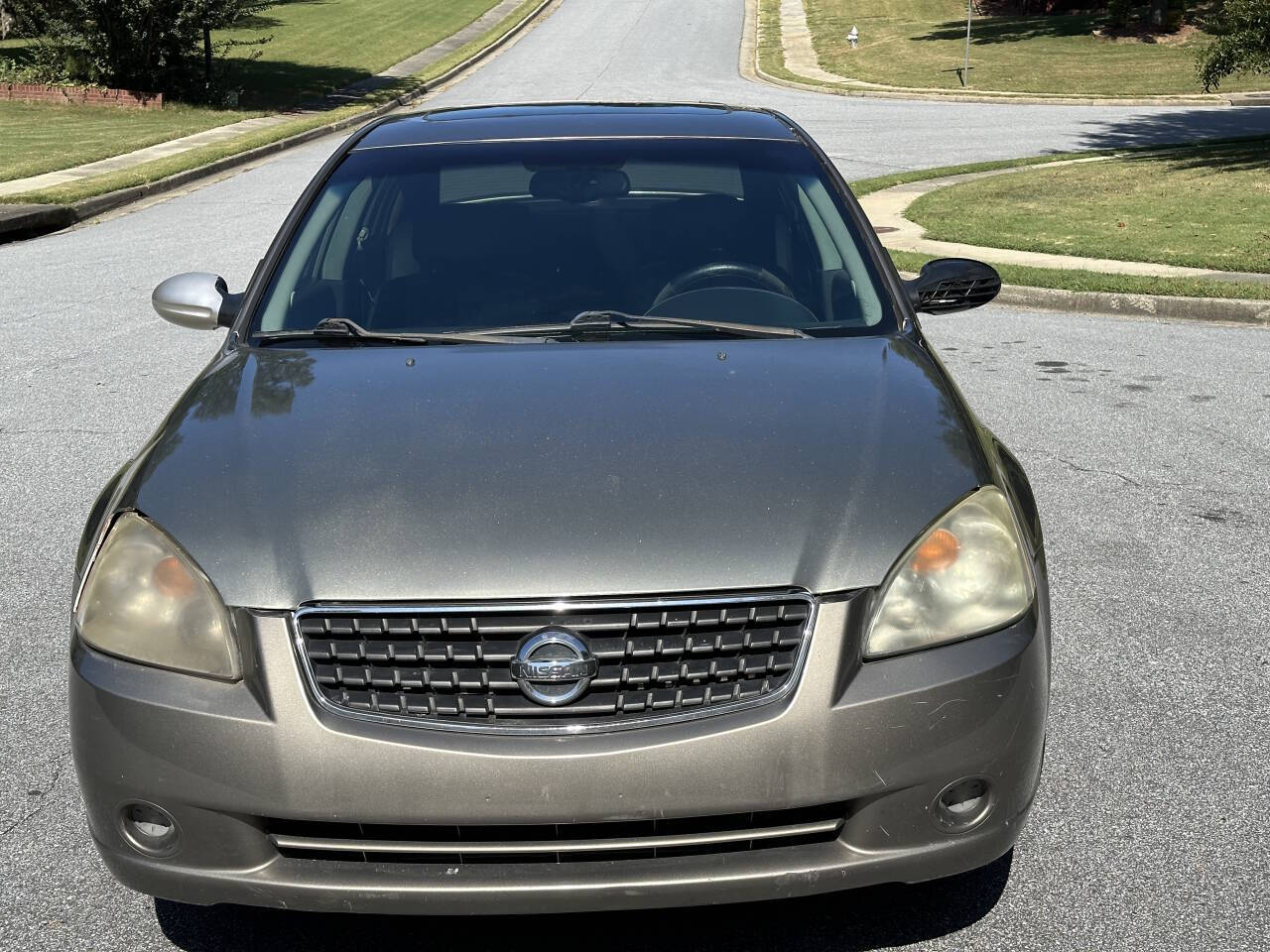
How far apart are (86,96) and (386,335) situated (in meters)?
27.5

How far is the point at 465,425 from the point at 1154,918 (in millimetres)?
1816

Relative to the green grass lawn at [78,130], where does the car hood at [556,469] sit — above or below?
above

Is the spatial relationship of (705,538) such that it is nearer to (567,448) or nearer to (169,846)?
(567,448)

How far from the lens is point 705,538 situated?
109 inches

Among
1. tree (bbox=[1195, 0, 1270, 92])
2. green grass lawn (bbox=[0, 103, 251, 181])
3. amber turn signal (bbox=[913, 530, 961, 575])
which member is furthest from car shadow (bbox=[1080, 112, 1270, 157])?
amber turn signal (bbox=[913, 530, 961, 575])

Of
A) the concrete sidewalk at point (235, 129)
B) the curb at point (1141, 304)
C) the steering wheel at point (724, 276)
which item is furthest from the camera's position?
the concrete sidewalk at point (235, 129)

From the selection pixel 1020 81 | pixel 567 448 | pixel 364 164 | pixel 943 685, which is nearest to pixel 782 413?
pixel 567 448

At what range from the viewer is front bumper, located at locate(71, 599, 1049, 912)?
2594 millimetres

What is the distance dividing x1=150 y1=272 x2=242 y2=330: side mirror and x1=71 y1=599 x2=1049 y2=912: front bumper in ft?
6.35

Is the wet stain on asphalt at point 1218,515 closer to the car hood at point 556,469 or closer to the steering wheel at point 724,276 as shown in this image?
the steering wheel at point 724,276

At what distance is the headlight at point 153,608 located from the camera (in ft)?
8.98

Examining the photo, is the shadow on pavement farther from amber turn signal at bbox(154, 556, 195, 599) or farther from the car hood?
amber turn signal at bbox(154, 556, 195, 599)

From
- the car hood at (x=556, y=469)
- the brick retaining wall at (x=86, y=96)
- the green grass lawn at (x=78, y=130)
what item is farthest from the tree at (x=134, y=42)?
the car hood at (x=556, y=469)

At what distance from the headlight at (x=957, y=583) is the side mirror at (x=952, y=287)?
165cm
